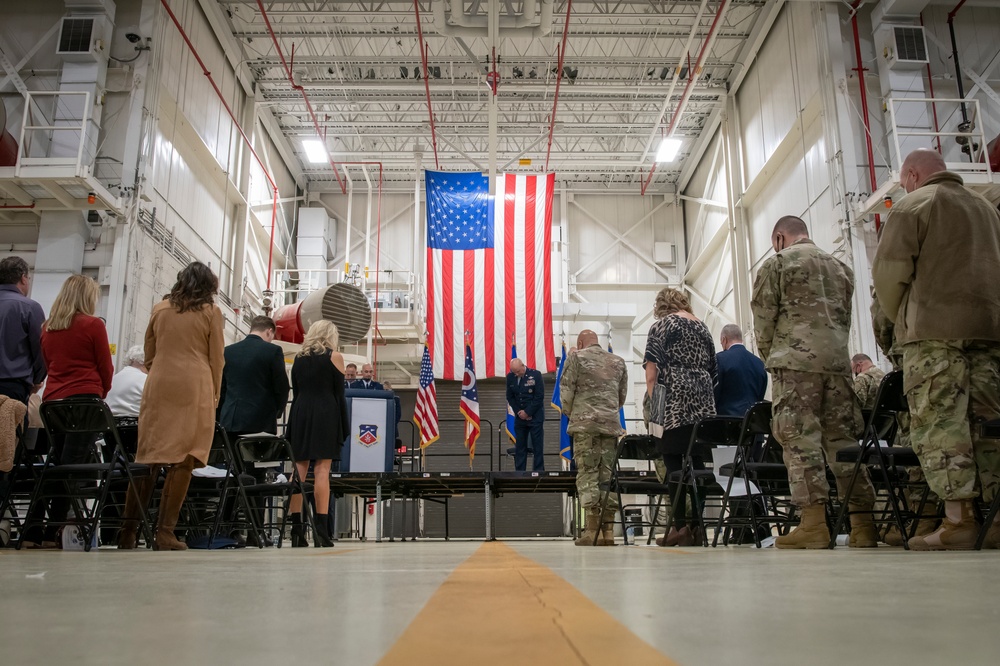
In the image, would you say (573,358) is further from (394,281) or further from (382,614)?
(394,281)

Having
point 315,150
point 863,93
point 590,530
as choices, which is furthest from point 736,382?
point 315,150

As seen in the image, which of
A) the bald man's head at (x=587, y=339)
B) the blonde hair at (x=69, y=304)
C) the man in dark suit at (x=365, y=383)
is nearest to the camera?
the blonde hair at (x=69, y=304)

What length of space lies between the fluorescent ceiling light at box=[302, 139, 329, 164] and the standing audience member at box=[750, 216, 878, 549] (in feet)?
43.7

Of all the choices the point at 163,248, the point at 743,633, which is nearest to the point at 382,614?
the point at 743,633

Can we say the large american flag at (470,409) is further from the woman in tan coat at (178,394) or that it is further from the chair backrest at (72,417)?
the chair backrest at (72,417)

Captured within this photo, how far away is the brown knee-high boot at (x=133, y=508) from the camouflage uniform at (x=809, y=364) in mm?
2931

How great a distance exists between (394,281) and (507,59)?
6.10m

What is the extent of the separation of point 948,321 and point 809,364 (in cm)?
59

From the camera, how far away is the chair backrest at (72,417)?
3627 millimetres

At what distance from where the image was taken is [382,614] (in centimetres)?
79

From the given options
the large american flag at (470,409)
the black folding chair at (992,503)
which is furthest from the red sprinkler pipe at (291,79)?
the black folding chair at (992,503)

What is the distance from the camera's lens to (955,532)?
2.49m

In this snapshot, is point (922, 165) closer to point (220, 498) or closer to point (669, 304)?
point (669, 304)

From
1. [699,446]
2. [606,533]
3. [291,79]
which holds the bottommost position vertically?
[606,533]
